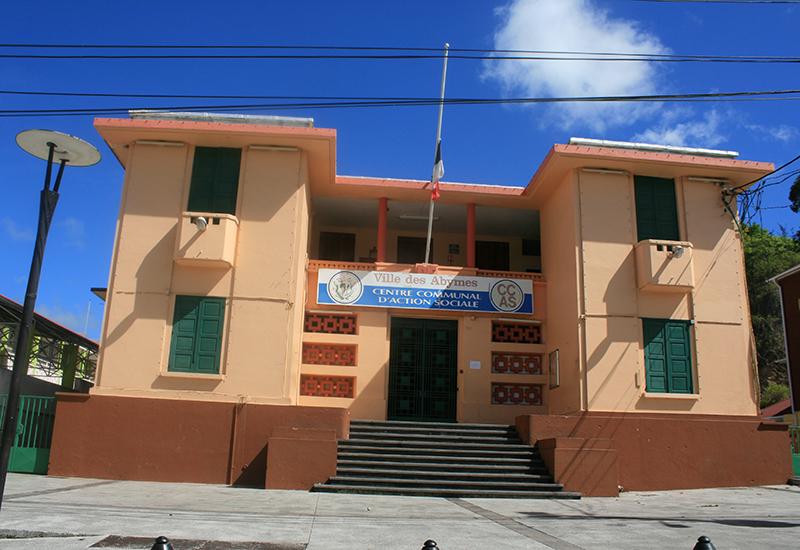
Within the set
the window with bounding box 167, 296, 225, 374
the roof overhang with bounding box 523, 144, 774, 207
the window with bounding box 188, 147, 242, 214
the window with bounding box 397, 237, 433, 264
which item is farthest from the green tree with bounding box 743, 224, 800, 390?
the window with bounding box 167, 296, 225, 374

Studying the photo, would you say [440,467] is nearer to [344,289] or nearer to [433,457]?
[433,457]

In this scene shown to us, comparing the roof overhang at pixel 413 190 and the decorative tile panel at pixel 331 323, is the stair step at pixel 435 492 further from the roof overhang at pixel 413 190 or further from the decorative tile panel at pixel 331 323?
the roof overhang at pixel 413 190

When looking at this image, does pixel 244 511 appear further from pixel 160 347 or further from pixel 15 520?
pixel 160 347

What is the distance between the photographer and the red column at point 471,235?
53.0 feet

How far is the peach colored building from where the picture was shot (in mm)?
12172

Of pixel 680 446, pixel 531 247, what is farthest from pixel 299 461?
pixel 531 247

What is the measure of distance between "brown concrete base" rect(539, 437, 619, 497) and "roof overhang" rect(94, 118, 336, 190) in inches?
298

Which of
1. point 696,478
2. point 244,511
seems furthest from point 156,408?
point 696,478

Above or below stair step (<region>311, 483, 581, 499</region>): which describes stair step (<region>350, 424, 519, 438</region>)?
above

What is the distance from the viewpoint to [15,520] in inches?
262

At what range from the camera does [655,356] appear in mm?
13492

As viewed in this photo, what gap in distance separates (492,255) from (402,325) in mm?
4144

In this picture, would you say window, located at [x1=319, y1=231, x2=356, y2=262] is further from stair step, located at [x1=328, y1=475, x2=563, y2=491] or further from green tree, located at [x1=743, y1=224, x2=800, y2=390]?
green tree, located at [x1=743, y1=224, x2=800, y2=390]

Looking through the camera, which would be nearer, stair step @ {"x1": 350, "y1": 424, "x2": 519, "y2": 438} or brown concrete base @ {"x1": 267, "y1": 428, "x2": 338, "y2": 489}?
brown concrete base @ {"x1": 267, "y1": 428, "x2": 338, "y2": 489}
